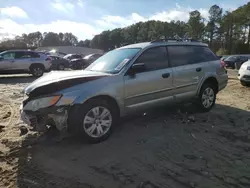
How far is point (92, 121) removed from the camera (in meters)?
4.48

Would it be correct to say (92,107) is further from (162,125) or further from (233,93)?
(233,93)

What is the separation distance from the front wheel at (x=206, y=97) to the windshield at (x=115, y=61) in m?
2.16

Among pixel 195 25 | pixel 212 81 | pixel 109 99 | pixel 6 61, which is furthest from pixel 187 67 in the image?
pixel 195 25

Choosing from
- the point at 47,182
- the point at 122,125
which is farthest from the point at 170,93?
the point at 47,182

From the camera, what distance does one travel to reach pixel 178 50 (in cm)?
612

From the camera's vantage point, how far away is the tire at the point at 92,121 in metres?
4.30

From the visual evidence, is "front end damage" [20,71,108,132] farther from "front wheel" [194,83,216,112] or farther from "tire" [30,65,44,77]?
"tire" [30,65,44,77]

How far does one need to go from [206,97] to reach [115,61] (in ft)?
8.72

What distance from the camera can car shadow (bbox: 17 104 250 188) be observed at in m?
3.42

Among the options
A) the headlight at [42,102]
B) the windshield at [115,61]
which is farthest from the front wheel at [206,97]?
the headlight at [42,102]

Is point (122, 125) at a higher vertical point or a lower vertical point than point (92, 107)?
lower

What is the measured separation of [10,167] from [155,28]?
9635cm

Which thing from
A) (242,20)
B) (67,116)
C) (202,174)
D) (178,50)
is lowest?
(202,174)

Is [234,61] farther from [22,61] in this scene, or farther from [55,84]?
[55,84]
